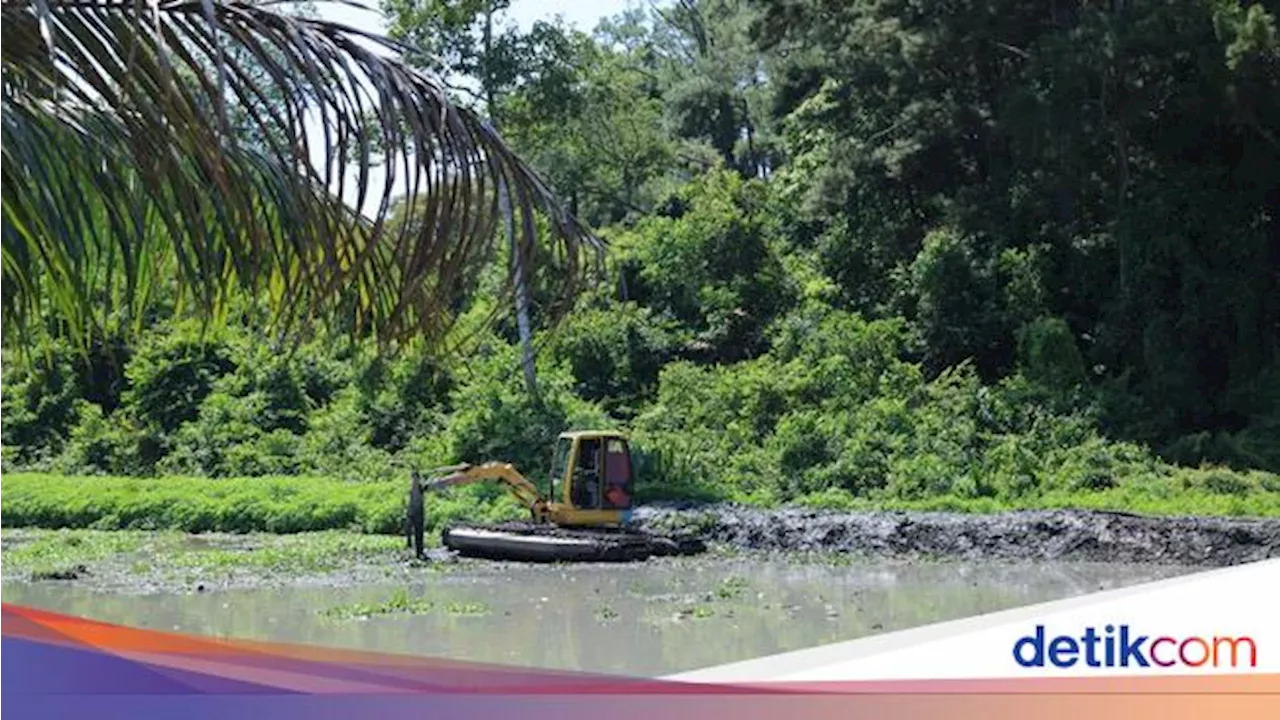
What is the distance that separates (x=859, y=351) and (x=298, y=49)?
2729 centimetres

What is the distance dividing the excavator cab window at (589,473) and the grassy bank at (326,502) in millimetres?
2665

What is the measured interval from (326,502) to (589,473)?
600 centimetres

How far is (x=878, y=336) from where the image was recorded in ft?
101

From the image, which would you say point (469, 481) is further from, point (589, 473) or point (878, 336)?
point (878, 336)

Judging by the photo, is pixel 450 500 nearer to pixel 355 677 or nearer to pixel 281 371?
pixel 281 371

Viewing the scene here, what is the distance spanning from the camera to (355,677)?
5309 mm

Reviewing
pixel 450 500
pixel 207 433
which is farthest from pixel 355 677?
pixel 207 433

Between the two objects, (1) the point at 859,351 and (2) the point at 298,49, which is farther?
(1) the point at 859,351

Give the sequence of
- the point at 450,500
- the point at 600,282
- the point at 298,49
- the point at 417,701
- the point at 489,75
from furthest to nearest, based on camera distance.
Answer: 1. the point at 489,75
2. the point at 450,500
3. the point at 417,701
4. the point at 600,282
5. the point at 298,49

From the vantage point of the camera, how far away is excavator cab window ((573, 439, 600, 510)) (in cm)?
2180

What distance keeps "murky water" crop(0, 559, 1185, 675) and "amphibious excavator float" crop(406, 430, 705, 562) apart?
68 cm

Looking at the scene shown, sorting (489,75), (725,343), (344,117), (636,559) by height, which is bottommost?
(636,559)

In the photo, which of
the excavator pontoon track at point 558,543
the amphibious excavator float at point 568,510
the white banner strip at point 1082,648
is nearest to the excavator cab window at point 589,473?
the amphibious excavator float at point 568,510

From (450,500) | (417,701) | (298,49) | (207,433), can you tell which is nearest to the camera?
(298,49)
